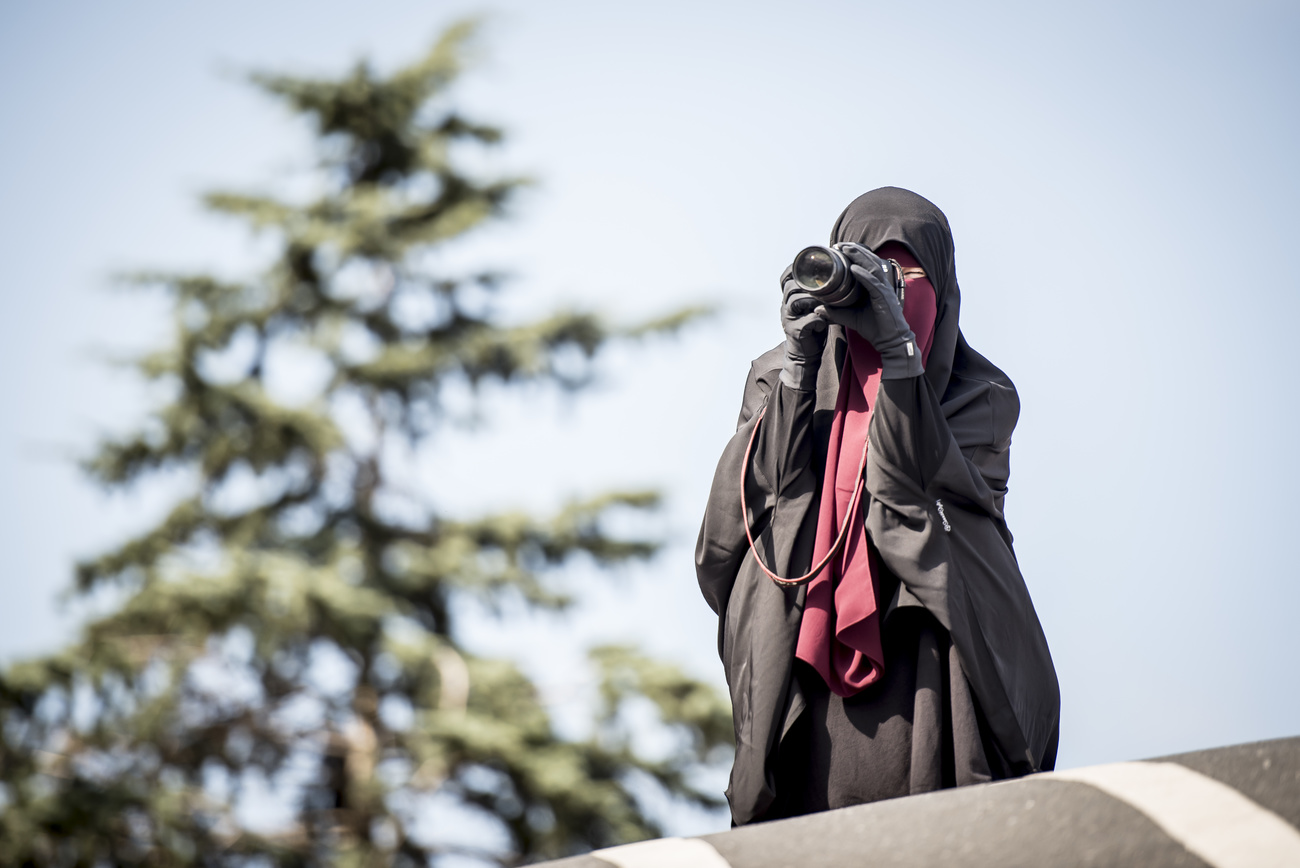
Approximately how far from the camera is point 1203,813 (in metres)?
1.32

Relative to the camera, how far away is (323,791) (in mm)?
9383

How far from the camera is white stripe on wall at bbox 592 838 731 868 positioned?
1.40m

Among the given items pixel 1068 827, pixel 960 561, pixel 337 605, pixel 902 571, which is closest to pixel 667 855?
pixel 1068 827

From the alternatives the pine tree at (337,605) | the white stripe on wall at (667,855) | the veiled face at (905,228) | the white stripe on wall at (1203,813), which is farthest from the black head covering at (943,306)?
the pine tree at (337,605)

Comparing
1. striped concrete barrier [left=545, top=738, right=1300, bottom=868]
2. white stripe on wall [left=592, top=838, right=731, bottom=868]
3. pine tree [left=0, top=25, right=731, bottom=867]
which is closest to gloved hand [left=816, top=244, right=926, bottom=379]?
striped concrete barrier [left=545, top=738, right=1300, bottom=868]

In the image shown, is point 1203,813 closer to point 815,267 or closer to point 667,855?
point 667,855

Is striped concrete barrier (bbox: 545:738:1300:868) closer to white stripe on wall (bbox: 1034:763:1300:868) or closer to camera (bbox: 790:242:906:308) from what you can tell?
white stripe on wall (bbox: 1034:763:1300:868)

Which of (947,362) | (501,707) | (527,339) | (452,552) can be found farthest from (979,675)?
(527,339)

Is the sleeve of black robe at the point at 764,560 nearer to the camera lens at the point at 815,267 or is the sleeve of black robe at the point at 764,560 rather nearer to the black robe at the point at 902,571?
the black robe at the point at 902,571

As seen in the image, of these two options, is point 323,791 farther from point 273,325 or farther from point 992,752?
point 992,752

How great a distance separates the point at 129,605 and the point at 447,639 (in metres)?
2.40

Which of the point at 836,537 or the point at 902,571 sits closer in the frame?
the point at 902,571

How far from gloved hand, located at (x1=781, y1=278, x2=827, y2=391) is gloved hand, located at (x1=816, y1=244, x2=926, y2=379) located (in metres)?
0.08

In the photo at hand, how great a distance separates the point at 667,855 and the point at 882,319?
1.17 m
